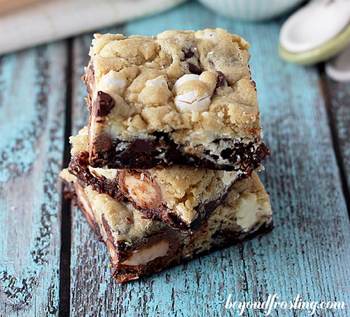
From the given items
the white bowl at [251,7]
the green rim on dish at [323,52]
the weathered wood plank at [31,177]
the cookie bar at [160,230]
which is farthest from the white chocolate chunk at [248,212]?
the white bowl at [251,7]

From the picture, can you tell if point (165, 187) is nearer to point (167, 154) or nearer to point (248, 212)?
point (167, 154)

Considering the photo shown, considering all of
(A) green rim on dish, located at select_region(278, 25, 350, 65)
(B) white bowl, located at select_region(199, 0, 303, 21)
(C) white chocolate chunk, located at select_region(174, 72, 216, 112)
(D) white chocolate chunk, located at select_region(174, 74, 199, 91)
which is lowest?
(C) white chocolate chunk, located at select_region(174, 72, 216, 112)

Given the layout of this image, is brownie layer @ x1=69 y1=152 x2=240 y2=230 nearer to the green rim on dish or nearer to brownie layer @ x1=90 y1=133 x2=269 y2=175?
brownie layer @ x1=90 y1=133 x2=269 y2=175

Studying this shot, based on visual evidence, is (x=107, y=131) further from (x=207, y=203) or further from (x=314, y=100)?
(x=314, y=100)

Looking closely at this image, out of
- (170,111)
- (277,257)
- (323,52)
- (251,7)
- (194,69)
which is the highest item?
(251,7)

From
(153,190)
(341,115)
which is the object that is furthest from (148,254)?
(341,115)

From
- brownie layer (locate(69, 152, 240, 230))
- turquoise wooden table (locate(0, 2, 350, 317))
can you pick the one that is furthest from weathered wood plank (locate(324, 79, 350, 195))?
brownie layer (locate(69, 152, 240, 230))
